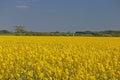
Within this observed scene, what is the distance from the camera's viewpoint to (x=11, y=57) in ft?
35.5

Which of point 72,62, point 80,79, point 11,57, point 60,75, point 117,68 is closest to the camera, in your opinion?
point 80,79

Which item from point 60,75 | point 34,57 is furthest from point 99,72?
point 34,57

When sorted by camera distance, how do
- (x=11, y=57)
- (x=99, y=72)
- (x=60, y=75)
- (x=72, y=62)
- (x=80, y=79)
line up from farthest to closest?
(x=11, y=57)
(x=72, y=62)
(x=99, y=72)
(x=60, y=75)
(x=80, y=79)

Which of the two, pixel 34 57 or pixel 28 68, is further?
pixel 34 57

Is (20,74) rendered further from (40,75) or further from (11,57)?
(11,57)

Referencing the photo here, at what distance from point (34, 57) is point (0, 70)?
211cm

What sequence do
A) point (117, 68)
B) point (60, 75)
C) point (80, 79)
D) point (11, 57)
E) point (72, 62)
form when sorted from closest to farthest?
point (80, 79) → point (60, 75) → point (117, 68) → point (72, 62) → point (11, 57)

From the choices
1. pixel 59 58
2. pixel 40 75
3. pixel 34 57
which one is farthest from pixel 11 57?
pixel 40 75

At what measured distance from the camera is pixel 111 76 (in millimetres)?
8258

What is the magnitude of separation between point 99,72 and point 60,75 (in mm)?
1122

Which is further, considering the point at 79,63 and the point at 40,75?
the point at 79,63

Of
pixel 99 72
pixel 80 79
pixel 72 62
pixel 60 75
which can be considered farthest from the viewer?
pixel 72 62

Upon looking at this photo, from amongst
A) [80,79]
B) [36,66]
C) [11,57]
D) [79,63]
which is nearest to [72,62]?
[79,63]

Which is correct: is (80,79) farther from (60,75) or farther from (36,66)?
(36,66)
